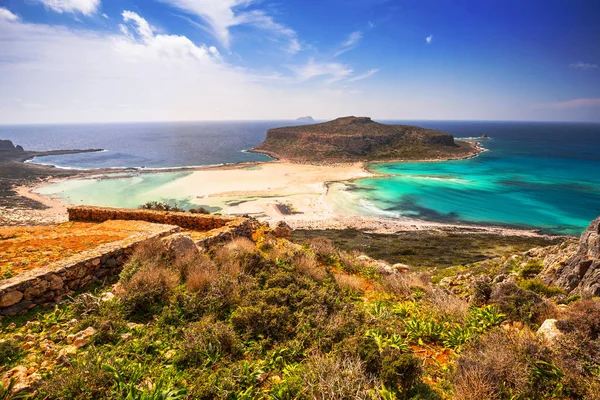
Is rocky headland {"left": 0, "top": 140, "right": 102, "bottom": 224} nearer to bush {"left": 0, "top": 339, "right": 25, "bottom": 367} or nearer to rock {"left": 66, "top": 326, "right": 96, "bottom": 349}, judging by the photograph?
bush {"left": 0, "top": 339, "right": 25, "bottom": 367}

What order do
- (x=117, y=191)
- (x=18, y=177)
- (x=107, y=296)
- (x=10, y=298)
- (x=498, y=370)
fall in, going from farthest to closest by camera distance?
1. (x=18, y=177)
2. (x=117, y=191)
3. (x=107, y=296)
4. (x=10, y=298)
5. (x=498, y=370)

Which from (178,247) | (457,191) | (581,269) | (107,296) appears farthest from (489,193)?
(107,296)

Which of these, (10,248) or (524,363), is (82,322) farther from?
(524,363)

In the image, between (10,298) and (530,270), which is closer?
(10,298)

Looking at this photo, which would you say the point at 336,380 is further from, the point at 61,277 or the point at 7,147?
the point at 7,147

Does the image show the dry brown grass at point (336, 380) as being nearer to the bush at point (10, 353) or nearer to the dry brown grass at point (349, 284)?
the dry brown grass at point (349, 284)
